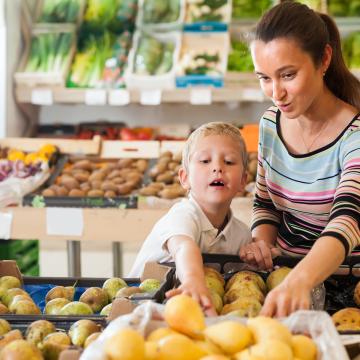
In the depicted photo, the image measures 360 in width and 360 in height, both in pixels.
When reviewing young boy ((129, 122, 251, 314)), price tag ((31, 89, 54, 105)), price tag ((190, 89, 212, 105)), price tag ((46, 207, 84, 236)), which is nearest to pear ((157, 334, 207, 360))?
young boy ((129, 122, 251, 314))

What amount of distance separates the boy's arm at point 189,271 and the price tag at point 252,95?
112 inches

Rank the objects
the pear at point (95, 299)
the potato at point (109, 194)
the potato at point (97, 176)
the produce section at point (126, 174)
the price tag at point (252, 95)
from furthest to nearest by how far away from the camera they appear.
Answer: the price tag at point (252, 95), the potato at point (97, 176), the potato at point (109, 194), the pear at point (95, 299), the produce section at point (126, 174)

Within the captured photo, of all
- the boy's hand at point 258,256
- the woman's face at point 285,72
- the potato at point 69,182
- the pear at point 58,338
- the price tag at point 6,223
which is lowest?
the price tag at point 6,223

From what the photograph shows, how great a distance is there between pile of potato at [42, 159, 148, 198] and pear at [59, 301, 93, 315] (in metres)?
1.99

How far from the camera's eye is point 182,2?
5082mm

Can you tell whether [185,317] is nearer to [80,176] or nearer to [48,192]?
[48,192]

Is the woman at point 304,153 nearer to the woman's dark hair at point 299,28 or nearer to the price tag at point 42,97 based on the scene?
the woman's dark hair at point 299,28

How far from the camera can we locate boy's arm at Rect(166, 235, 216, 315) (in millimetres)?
1565

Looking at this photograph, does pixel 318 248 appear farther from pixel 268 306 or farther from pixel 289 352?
pixel 289 352

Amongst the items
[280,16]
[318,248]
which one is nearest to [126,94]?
[280,16]

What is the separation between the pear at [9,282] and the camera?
2.17m

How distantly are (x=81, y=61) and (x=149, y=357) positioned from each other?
4.09 meters

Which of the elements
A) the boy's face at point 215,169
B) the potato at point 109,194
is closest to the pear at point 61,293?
the boy's face at point 215,169

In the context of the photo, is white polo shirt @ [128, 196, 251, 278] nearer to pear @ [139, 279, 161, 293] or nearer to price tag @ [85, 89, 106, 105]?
pear @ [139, 279, 161, 293]
